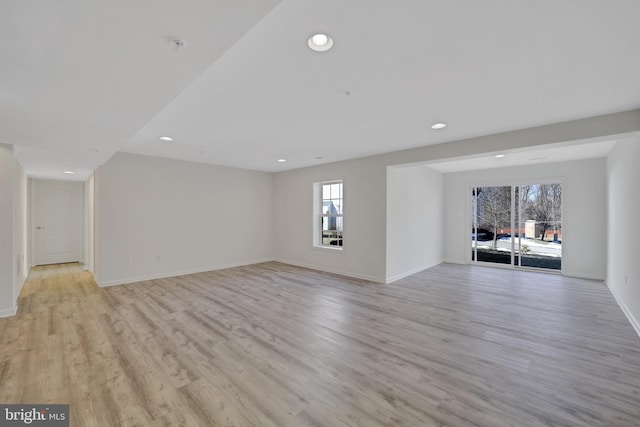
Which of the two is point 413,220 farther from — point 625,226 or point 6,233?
point 6,233

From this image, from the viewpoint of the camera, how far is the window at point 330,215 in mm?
6125

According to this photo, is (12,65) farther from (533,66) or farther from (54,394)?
(533,66)

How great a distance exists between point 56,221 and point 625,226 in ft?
37.4

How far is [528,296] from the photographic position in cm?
424

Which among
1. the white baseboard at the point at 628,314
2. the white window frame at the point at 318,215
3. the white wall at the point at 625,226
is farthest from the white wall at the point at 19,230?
the white wall at the point at 625,226

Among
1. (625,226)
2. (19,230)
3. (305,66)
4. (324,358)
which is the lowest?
(324,358)

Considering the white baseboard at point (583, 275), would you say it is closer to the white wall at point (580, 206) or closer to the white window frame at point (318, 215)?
the white wall at point (580, 206)

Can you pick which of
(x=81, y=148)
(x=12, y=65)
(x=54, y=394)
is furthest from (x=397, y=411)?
(x=81, y=148)

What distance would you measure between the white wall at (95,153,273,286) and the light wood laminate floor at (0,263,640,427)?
875mm

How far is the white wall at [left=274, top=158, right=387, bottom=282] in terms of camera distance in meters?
5.10

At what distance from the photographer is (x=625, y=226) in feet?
11.8

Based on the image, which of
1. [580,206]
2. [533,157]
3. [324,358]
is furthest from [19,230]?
[580,206]

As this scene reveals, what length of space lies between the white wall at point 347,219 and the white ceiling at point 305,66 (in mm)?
1854

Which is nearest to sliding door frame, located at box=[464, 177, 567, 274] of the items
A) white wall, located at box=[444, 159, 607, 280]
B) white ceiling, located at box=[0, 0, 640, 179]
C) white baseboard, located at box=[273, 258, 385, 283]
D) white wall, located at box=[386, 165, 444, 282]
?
white wall, located at box=[444, 159, 607, 280]
